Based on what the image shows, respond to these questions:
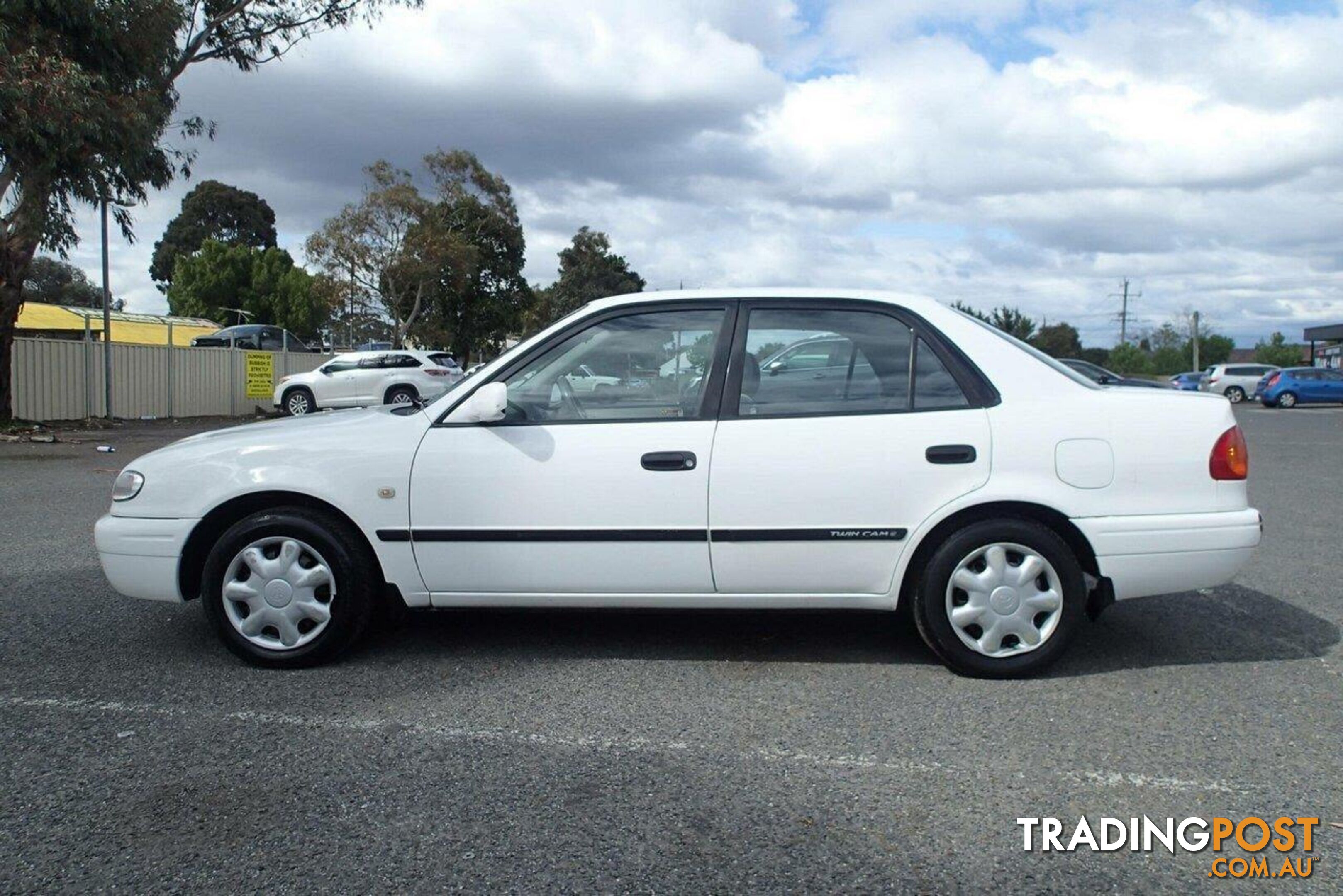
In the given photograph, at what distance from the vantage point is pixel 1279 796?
3.14 meters

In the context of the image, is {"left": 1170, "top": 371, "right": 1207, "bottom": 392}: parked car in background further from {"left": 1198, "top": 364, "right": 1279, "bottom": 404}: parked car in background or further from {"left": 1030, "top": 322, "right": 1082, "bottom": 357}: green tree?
{"left": 1030, "top": 322, "right": 1082, "bottom": 357}: green tree

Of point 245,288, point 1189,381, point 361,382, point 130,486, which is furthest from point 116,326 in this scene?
point 1189,381

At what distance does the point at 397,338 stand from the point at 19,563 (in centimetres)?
3039

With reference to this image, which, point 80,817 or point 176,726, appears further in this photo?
point 176,726

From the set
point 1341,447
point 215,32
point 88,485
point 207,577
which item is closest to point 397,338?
point 215,32

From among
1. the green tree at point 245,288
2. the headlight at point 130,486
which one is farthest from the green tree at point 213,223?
the headlight at point 130,486

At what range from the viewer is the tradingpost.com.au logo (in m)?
2.78

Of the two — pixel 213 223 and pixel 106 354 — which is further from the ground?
pixel 213 223

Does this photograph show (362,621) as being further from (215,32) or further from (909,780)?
(215,32)

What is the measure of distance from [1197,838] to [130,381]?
22.4 meters

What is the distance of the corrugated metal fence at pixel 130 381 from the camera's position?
750 inches

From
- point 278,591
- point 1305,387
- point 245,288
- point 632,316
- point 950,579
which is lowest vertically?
point 278,591

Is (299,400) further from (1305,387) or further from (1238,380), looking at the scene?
(1238,380)

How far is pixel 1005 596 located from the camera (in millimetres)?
4098
